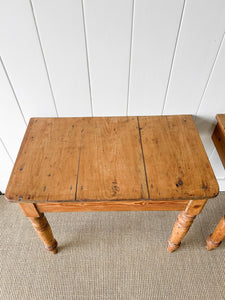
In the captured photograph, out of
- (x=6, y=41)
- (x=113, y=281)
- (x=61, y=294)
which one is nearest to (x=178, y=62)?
(x=6, y=41)

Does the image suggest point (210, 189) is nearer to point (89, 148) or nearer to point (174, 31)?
point (89, 148)

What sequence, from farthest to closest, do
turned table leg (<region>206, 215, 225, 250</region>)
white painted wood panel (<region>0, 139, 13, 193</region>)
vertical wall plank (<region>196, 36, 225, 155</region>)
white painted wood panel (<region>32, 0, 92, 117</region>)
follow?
white painted wood panel (<region>0, 139, 13, 193</region>) → turned table leg (<region>206, 215, 225, 250</region>) → vertical wall plank (<region>196, 36, 225, 155</region>) → white painted wood panel (<region>32, 0, 92, 117</region>)

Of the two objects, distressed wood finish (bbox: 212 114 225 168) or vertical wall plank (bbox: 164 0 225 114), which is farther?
distressed wood finish (bbox: 212 114 225 168)

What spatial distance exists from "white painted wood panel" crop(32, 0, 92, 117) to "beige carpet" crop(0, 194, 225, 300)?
2.25ft

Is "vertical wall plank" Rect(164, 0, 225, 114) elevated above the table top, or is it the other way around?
"vertical wall plank" Rect(164, 0, 225, 114)

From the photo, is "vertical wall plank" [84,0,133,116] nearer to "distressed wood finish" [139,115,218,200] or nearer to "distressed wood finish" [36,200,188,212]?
"distressed wood finish" [139,115,218,200]

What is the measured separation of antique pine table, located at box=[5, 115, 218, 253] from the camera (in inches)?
31.3

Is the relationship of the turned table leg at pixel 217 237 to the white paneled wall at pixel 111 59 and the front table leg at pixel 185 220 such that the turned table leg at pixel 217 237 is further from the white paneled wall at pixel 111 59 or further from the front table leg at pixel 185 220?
the white paneled wall at pixel 111 59

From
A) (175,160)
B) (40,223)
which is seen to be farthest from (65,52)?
(40,223)

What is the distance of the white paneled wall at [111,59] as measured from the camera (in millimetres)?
780

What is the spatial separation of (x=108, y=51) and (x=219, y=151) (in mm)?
690

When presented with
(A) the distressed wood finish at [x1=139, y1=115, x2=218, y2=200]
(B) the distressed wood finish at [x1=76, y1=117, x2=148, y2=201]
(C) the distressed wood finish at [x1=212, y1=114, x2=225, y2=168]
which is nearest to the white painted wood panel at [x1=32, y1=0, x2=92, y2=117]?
(B) the distressed wood finish at [x1=76, y1=117, x2=148, y2=201]

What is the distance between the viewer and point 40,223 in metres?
0.98

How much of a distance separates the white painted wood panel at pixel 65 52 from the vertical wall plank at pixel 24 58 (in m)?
0.03
